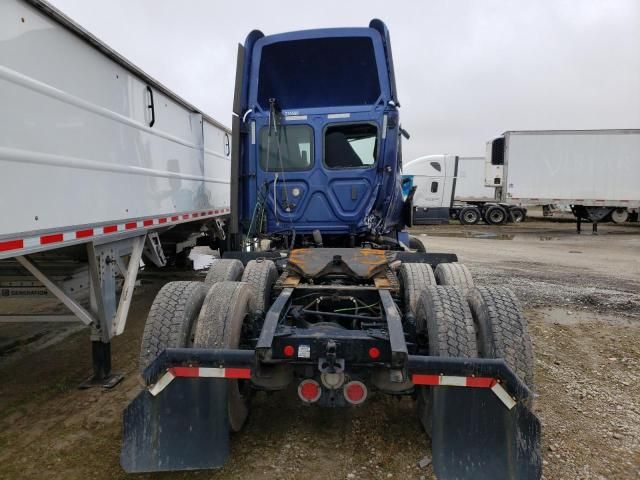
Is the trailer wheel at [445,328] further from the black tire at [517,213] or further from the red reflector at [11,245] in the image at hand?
the black tire at [517,213]

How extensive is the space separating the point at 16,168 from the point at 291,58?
3.57 meters

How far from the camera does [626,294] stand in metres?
7.49

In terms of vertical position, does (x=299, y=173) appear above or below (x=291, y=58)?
below

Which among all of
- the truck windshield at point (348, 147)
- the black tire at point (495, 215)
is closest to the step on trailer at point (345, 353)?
the truck windshield at point (348, 147)

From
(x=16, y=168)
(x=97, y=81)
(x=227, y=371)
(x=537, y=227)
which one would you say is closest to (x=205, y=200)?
(x=97, y=81)

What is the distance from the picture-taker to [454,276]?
3943 millimetres

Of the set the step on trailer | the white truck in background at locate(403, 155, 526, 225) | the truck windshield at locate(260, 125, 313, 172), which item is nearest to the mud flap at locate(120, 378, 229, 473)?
the step on trailer

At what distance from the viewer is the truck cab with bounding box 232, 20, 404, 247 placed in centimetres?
514

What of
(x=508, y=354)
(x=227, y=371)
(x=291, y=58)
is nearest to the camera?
(x=227, y=371)

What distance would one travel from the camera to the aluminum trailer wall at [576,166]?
18.0 meters

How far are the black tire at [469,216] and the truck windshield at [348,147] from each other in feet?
62.7

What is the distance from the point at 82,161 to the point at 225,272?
144 cm

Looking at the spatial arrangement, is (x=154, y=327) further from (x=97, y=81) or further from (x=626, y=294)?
(x=626, y=294)

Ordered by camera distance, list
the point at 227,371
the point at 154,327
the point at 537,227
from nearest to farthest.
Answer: the point at 227,371 → the point at 154,327 → the point at 537,227
